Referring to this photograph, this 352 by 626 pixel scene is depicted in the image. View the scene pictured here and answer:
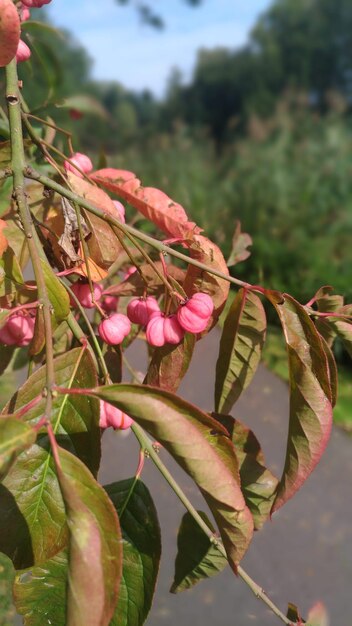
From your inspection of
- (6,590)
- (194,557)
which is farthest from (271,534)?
(194,557)

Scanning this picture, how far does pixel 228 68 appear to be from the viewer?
2203 cm

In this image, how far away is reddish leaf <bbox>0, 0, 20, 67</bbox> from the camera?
46 centimetres

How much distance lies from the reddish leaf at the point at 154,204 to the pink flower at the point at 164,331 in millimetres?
81

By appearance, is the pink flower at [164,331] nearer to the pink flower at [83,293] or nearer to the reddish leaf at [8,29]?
the pink flower at [83,293]

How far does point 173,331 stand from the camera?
1.91 feet

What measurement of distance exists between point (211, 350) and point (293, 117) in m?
5.72

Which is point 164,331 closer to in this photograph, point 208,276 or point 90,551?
point 208,276

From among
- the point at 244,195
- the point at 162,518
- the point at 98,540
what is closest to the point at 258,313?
the point at 98,540

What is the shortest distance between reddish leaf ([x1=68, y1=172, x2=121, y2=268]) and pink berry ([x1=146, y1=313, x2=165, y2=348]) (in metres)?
0.08

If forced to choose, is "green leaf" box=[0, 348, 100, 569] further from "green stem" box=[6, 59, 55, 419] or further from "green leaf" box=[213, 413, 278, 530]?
"green leaf" box=[213, 413, 278, 530]

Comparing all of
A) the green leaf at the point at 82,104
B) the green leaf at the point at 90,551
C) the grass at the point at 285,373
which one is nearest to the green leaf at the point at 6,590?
the green leaf at the point at 82,104

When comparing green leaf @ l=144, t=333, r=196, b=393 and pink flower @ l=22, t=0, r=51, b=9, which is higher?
pink flower @ l=22, t=0, r=51, b=9

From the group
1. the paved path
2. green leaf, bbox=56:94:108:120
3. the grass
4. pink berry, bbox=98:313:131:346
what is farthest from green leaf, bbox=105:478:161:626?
the grass

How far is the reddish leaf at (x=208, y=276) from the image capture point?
22.4 inches
